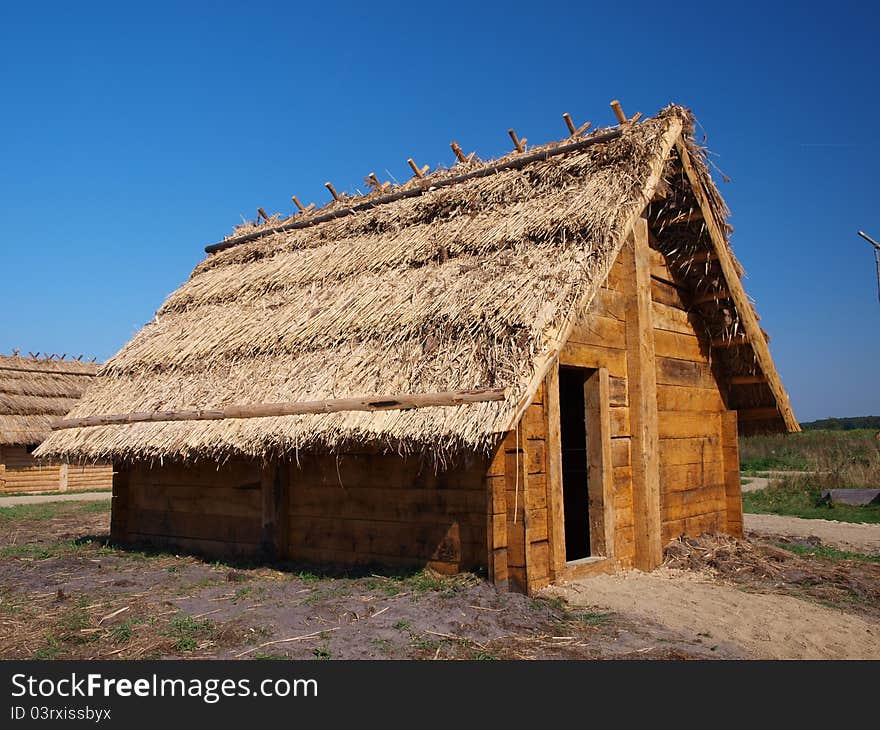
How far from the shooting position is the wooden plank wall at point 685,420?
8.86 m

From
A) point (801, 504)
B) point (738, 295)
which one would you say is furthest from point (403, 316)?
point (801, 504)

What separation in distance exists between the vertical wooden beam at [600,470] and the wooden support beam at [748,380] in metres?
3.20

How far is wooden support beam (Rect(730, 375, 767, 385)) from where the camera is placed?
9935 millimetres

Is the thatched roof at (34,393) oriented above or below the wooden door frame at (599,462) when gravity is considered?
above

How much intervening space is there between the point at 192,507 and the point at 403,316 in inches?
162

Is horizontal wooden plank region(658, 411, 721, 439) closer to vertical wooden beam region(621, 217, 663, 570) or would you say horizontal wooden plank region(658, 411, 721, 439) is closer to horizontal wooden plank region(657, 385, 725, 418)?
horizontal wooden plank region(657, 385, 725, 418)

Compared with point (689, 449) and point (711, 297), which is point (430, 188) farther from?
point (689, 449)

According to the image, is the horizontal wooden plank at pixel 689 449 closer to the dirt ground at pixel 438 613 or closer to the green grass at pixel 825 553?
the dirt ground at pixel 438 613

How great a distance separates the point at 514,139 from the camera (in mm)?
9703

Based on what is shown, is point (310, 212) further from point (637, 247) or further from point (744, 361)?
point (744, 361)

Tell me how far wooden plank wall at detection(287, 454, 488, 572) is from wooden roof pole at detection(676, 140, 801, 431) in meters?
3.98

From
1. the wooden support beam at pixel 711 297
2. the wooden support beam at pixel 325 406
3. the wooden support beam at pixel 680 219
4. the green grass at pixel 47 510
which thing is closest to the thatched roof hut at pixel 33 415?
the green grass at pixel 47 510

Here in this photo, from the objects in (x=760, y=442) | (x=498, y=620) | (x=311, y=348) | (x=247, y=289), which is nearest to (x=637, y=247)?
(x=311, y=348)

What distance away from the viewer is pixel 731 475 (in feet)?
32.9
